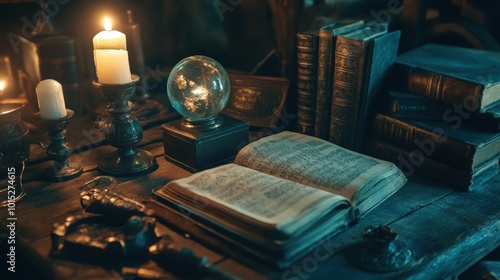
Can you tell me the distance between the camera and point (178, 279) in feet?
3.51

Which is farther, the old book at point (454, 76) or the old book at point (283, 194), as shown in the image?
the old book at point (454, 76)

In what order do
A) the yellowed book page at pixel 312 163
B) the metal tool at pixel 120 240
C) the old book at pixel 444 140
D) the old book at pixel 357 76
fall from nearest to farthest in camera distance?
the metal tool at pixel 120 240, the yellowed book page at pixel 312 163, the old book at pixel 444 140, the old book at pixel 357 76

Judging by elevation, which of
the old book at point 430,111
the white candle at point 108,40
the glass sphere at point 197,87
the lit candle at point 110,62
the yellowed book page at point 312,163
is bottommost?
the yellowed book page at point 312,163

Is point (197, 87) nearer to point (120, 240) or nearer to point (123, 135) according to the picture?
point (123, 135)

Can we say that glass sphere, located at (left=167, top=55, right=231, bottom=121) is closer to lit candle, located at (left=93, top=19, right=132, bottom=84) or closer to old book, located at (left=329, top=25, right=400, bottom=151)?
lit candle, located at (left=93, top=19, right=132, bottom=84)

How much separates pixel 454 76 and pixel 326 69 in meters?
0.36

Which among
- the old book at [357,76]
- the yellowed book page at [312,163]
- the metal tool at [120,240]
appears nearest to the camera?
the metal tool at [120,240]

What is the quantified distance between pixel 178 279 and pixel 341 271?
322mm

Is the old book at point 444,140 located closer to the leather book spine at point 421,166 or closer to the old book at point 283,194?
the leather book spine at point 421,166

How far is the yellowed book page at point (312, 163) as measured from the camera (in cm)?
130

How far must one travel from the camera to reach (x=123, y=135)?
151cm

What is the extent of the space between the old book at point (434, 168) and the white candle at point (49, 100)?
2.91ft

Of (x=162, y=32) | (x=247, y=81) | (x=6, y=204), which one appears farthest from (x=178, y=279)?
(x=162, y=32)

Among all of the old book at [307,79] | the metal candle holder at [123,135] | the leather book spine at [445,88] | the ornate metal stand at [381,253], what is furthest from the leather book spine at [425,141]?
the metal candle holder at [123,135]
